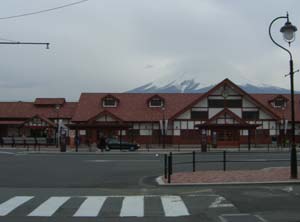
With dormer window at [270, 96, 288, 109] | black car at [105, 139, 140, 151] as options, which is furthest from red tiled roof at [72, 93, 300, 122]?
black car at [105, 139, 140, 151]

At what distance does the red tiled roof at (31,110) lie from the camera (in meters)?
81.2

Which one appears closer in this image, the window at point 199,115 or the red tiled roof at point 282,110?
the window at point 199,115

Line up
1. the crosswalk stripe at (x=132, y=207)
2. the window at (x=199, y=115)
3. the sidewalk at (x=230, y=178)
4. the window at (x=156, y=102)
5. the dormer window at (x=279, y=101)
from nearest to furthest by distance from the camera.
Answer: the crosswalk stripe at (x=132, y=207) < the sidewalk at (x=230, y=178) < the window at (x=199, y=115) < the window at (x=156, y=102) < the dormer window at (x=279, y=101)

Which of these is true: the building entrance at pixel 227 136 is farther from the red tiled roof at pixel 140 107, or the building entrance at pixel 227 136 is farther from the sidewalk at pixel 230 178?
the sidewalk at pixel 230 178

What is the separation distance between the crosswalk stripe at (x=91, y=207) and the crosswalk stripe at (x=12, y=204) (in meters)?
1.54

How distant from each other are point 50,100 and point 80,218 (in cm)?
7412

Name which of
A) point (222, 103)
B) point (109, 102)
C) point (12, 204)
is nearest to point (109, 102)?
point (109, 102)

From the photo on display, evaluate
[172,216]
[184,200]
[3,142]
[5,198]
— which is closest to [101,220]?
[172,216]

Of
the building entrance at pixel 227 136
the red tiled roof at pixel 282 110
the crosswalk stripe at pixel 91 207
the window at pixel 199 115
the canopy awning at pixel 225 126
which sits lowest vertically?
the crosswalk stripe at pixel 91 207

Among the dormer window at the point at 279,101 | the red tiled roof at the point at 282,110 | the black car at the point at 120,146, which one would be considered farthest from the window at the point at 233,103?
the black car at the point at 120,146

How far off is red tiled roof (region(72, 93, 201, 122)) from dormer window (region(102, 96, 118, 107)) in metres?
0.55

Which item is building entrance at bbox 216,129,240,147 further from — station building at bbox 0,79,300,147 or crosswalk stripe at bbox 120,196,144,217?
crosswalk stripe at bbox 120,196,144,217

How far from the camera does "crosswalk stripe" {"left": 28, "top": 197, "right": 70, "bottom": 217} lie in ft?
40.1

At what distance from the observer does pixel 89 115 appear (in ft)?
246
